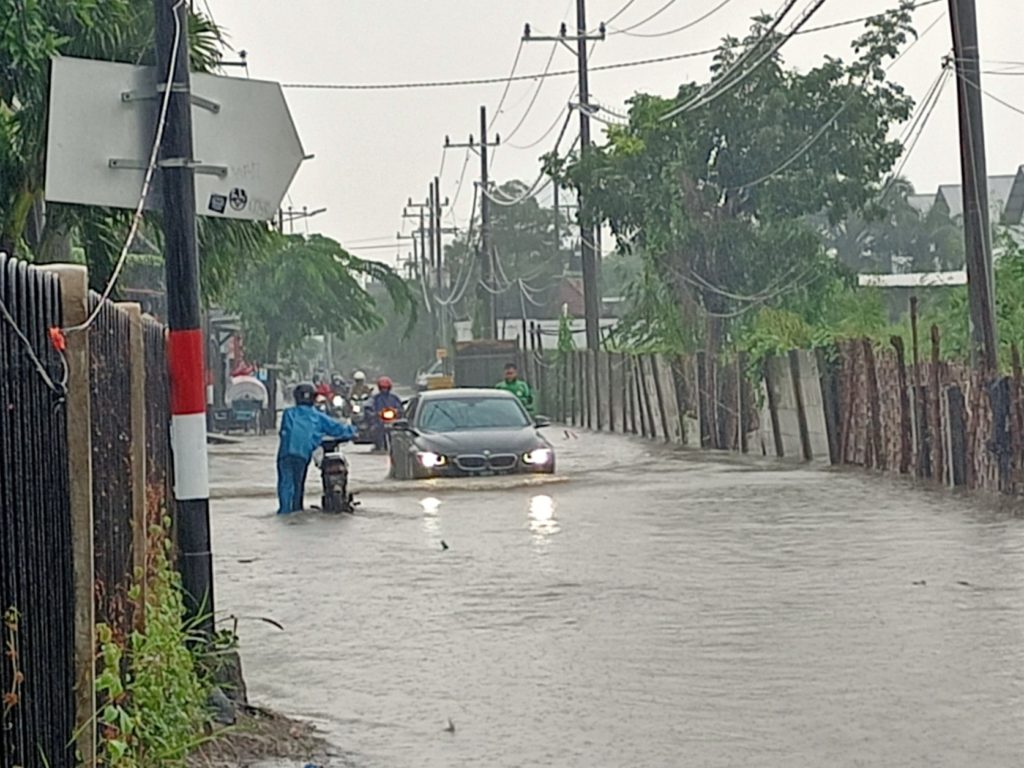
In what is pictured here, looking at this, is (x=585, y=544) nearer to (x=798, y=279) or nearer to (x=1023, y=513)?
(x=1023, y=513)

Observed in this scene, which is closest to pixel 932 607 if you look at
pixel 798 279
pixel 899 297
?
pixel 798 279

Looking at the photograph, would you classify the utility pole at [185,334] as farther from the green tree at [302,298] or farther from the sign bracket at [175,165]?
the green tree at [302,298]

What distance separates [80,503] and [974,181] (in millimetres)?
16019

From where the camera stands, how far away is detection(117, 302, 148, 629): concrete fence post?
7.40 m

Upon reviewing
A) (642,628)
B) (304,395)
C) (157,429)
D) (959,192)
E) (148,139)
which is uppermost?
(959,192)

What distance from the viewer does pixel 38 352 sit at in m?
4.99

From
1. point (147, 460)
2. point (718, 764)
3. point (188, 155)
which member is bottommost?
point (718, 764)

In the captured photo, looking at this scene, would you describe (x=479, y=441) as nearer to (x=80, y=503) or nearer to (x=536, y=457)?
(x=536, y=457)

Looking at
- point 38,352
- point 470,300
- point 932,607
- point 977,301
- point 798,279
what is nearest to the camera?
point 38,352

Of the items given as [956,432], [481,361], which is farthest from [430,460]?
[481,361]

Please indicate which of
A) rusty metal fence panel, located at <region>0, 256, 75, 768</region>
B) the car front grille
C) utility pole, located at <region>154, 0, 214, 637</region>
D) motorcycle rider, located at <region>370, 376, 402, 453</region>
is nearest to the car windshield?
the car front grille

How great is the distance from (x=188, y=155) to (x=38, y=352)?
367 cm

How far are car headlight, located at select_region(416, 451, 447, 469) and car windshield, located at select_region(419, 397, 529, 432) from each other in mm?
585

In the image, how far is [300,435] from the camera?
1883cm
